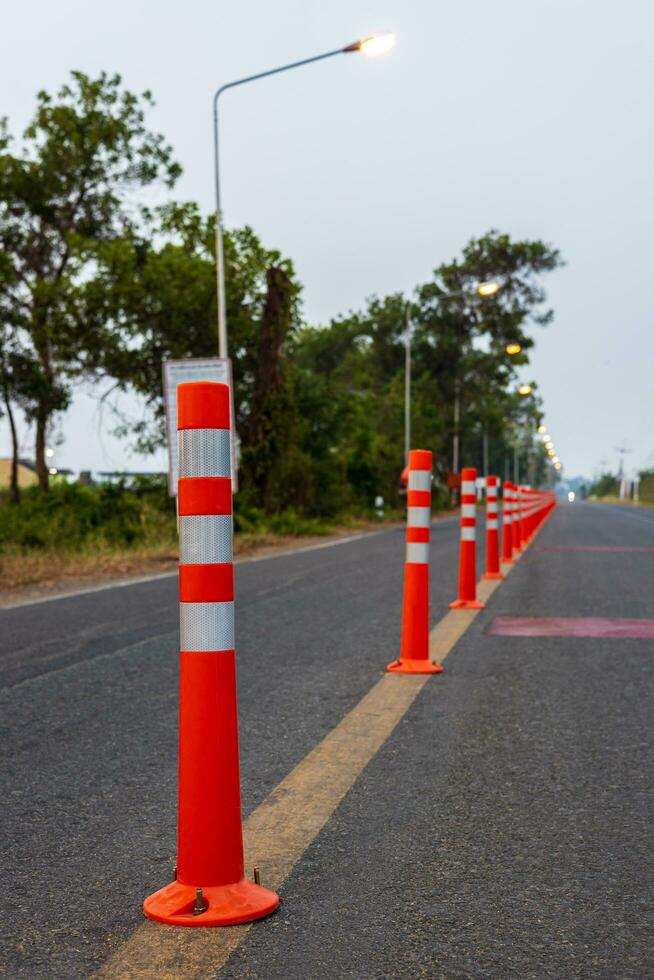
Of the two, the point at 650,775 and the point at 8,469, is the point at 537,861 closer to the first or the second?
the point at 650,775

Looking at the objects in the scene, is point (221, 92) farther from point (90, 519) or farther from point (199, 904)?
point (199, 904)

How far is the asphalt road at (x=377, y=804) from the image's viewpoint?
2.75 meters

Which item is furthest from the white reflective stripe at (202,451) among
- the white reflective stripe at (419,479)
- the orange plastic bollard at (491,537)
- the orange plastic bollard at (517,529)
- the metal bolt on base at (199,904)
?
the orange plastic bollard at (517,529)

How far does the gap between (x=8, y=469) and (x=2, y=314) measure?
86442mm

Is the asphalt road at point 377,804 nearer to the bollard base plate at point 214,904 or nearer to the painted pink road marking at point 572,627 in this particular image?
the bollard base plate at point 214,904

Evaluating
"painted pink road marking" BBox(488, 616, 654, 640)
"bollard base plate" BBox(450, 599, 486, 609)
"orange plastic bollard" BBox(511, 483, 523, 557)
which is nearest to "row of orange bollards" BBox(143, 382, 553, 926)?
"painted pink road marking" BBox(488, 616, 654, 640)

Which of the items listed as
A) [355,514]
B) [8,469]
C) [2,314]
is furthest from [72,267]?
[8,469]

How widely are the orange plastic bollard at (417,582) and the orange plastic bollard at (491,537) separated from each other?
20.1 ft

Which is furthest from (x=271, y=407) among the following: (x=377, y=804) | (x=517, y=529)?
(x=377, y=804)

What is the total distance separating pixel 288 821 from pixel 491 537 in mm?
9755

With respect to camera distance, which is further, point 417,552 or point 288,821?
point 417,552

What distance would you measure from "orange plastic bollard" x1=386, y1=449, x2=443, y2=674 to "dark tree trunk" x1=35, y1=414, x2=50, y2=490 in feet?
72.6

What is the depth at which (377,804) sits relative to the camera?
3.96 m

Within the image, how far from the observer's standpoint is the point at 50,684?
246 inches
